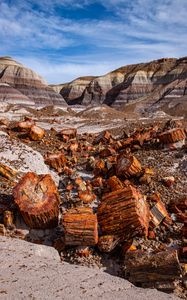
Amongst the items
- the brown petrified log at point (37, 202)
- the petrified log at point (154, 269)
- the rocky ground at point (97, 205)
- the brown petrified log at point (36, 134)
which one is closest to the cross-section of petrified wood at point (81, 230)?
the rocky ground at point (97, 205)

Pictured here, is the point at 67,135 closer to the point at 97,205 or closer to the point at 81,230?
the point at 97,205

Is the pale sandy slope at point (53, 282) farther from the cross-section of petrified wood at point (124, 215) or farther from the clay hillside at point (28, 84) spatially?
the clay hillside at point (28, 84)

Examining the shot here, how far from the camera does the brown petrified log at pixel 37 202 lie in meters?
8.62

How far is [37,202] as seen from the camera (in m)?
8.80

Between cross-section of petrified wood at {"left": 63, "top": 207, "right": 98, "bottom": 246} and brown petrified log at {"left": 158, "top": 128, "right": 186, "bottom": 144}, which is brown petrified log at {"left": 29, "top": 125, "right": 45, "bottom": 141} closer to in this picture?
brown petrified log at {"left": 158, "top": 128, "right": 186, "bottom": 144}

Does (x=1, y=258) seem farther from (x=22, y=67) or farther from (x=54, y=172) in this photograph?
(x=22, y=67)

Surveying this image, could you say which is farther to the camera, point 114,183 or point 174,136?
point 174,136

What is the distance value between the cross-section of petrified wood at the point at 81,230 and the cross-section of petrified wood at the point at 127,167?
3.22 metres

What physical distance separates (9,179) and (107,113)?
27.3 metres

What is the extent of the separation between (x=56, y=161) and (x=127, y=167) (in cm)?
281

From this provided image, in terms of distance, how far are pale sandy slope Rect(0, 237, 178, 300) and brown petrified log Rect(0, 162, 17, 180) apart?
3.57 m

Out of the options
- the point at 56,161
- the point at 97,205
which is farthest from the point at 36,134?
the point at 97,205

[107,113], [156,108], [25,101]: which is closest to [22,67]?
[25,101]

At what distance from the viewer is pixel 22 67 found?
7269cm
